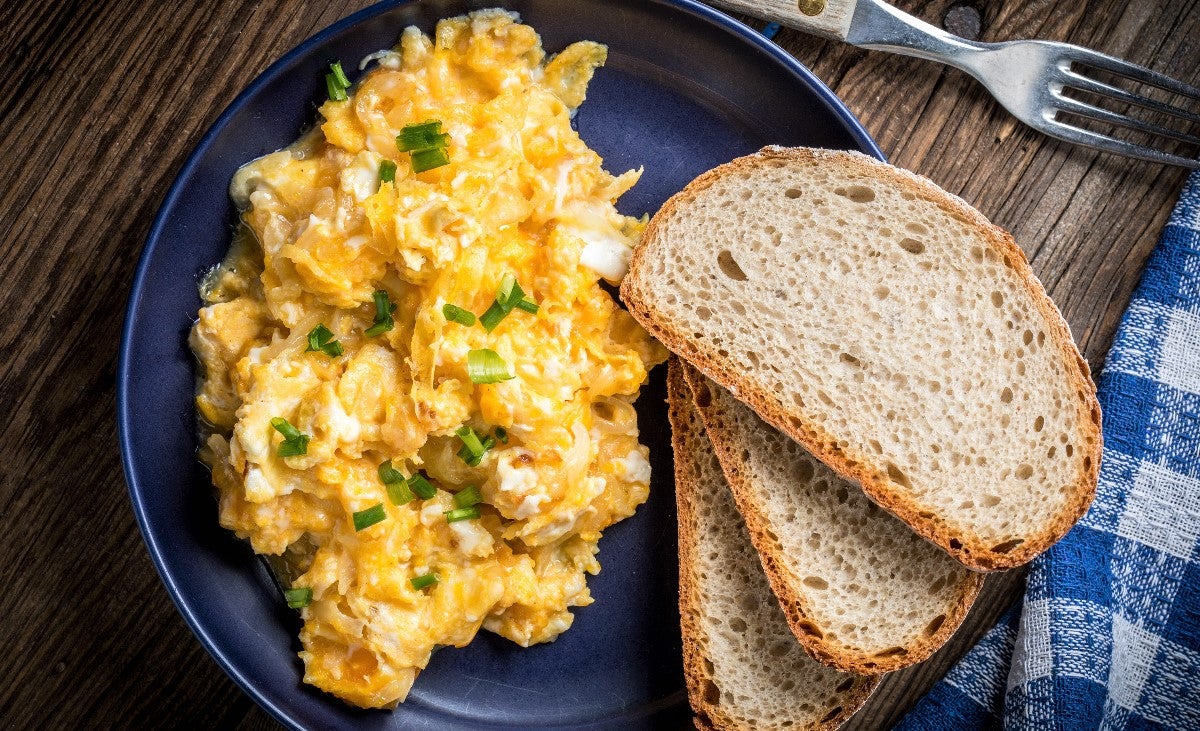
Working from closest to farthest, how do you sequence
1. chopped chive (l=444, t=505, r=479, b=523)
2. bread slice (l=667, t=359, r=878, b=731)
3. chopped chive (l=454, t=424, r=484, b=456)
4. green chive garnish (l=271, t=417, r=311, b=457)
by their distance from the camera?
green chive garnish (l=271, t=417, r=311, b=457)
chopped chive (l=454, t=424, r=484, b=456)
chopped chive (l=444, t=505, r=479, b=523)
bread slice (l=667, t=359, r=878, b=731)

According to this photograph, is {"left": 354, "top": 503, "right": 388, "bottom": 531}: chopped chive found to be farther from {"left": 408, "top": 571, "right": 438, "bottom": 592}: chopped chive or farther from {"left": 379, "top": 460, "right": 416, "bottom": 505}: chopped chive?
{"left": 408, "top": 571, "right": 438, "bottom": 592}: chopped chive

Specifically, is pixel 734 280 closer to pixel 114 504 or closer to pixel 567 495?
pixel 567 495

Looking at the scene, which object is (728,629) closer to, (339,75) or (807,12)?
(807,12)

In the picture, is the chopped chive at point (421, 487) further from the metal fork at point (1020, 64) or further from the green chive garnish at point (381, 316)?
the metal fork at point (1020, 64)

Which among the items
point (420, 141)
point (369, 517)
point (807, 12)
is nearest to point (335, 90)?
point (420, 141)

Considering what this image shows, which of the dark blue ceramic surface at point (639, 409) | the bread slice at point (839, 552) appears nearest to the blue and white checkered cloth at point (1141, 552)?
the bread slice at point (839, 552)

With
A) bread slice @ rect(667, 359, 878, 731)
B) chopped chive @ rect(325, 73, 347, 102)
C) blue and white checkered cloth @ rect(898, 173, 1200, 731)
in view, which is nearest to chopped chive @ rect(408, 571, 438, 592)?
bread slice @ rect(667, 359, 878, 731)
